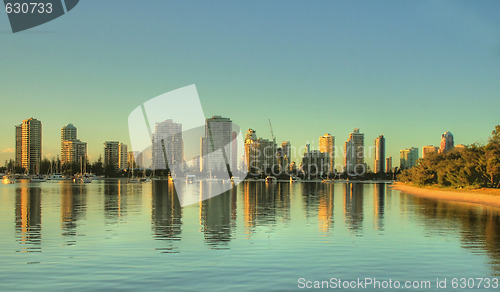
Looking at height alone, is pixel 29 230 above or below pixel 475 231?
above

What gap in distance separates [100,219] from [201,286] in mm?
27207

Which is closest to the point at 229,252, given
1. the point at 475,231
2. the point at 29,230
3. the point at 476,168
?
the point at 29,230

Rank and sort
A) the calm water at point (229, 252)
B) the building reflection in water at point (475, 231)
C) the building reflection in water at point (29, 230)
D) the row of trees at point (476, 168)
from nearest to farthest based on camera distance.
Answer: the calm water at point (229, 252) → the building reflection in water at point (475, 231) → the building reflection in water at point (29, 230) → the row of trees at point (476, 168)

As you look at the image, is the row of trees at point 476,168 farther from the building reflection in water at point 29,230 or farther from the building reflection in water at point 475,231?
the building reflection in water at point 29,230

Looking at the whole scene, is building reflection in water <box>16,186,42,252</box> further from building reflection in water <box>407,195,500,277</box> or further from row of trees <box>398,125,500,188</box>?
row of trees <box>398,125,500,188</box>

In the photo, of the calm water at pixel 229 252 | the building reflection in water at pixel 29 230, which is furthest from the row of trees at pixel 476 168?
the building reflection in water at pixel 29 230

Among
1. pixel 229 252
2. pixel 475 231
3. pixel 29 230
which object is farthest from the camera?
pixel 475 231

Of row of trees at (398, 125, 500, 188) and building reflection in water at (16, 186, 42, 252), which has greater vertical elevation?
row of trees at (398, 125, 500, 188)

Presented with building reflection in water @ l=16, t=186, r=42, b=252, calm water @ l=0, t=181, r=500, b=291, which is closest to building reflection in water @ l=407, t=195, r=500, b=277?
calm water @ l=0, t=181, r=500, b=291

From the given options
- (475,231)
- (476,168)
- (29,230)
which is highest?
(476,168)

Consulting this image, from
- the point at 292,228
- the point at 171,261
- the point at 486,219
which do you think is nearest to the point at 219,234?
the point at 292,228

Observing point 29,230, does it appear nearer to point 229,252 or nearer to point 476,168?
point 229,252

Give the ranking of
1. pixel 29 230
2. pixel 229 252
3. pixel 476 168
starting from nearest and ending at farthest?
pixel 229 252
pixel 29 230
pixel 476 168

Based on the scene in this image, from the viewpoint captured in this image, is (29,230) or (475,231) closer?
(29,230)
